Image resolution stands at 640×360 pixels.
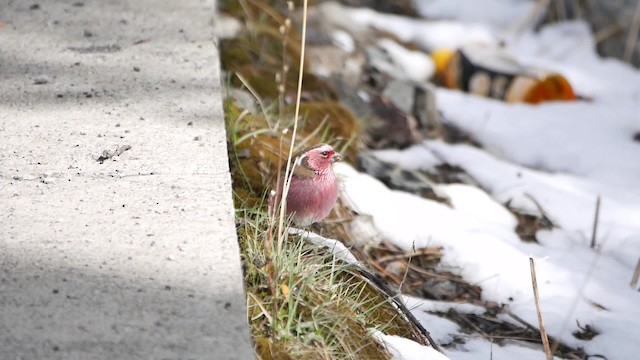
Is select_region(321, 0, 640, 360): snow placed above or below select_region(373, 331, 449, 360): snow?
below

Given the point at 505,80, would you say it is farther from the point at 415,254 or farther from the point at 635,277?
the point at 415,254

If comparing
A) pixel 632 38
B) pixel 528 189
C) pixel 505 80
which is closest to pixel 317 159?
pixel 528 189

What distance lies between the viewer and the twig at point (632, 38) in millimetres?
5664

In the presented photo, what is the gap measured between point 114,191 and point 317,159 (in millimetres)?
594

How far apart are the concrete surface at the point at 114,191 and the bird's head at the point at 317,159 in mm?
244

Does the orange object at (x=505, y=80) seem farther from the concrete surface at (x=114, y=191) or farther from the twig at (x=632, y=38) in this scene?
the concrete surface at (x=114, y=191)

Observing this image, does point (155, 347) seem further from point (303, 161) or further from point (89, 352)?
point (303, 161)

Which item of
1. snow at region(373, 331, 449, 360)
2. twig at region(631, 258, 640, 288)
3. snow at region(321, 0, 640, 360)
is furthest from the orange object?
snow at region(373, 331, 449, 360)

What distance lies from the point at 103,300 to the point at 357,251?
1.14 meters

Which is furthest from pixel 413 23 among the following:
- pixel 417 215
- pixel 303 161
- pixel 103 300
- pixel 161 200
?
pixel 103 300

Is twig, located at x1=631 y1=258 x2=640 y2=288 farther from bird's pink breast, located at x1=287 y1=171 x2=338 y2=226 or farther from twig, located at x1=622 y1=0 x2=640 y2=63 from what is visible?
twig, located at x1=622 y1=0 x2=640 y2=63

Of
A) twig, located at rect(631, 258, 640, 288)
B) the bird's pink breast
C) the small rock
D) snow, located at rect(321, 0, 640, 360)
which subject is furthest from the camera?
twig, located at rect(631, 258, 640, 288)

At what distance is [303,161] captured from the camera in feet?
8.59

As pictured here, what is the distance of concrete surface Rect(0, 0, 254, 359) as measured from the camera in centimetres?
183
